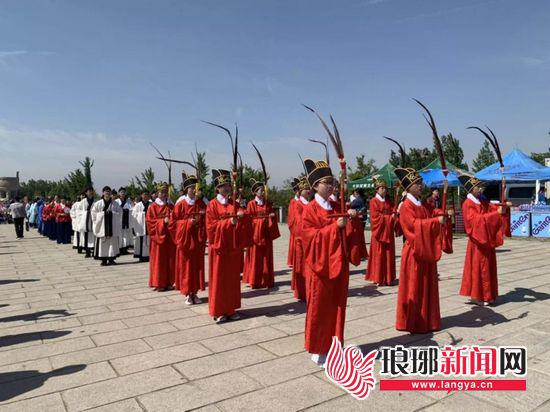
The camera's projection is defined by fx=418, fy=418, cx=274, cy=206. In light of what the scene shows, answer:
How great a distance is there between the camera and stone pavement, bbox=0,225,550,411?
3.55 meters

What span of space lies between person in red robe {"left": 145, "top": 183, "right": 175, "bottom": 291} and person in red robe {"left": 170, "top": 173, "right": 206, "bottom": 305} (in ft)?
3.40

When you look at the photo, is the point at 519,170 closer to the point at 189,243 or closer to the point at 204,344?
the point at 189,243

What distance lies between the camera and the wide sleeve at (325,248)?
4.04 meters

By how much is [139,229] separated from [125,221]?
58.7 inches

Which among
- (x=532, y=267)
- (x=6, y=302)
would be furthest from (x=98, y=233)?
(x=532, y=267)

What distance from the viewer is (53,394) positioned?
371cm

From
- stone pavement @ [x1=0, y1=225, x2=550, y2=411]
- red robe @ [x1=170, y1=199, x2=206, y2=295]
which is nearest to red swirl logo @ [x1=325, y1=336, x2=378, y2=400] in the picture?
stone pavement @ [x1=0, y1=225, x2=550, y2=411]

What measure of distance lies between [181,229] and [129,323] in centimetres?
168

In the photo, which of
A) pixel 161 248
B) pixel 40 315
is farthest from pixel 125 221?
pixel 40 315

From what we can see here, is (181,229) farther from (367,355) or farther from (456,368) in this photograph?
(456,368)

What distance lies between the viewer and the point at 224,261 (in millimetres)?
5871

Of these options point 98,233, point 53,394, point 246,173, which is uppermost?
point 246,173

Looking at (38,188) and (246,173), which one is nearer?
(246,173)

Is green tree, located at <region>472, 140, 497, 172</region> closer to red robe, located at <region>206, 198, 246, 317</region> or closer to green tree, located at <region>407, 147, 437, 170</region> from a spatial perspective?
green tree, located at <region>407, 147, 437, 170</region>
